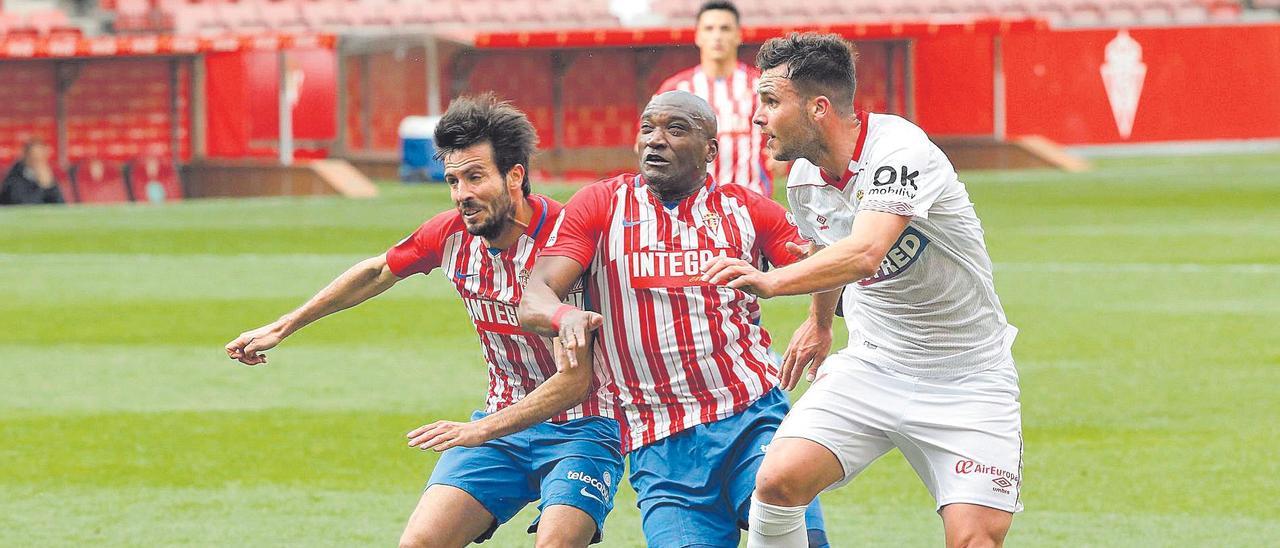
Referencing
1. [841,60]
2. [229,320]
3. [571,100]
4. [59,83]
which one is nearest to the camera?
[841,60]

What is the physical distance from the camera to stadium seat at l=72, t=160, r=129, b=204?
1058 inches

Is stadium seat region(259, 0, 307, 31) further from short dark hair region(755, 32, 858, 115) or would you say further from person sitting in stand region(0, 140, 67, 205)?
short dark hair region(755, 32, 858, 115)

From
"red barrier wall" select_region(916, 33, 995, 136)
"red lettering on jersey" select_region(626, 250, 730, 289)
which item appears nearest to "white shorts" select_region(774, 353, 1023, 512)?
"red lettering on jersey" select_region(626, 250, 730, 289)

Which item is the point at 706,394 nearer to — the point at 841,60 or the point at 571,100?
the point at 841,60

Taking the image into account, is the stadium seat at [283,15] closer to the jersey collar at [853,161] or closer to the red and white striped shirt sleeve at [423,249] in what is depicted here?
the red and white striped shirt sleeve at [423,249]

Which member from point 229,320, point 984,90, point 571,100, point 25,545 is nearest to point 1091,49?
point 984,90

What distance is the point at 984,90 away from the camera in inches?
1350

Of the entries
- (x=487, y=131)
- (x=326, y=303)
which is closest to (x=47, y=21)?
(x=326, y=303)

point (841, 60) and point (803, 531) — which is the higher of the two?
point (841, 60)

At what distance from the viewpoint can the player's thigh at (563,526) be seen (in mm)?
5078

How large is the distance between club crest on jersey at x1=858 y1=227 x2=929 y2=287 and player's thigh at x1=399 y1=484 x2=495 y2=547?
3.98ft

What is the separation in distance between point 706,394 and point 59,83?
2367cm

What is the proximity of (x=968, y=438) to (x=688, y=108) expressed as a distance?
1110 millimetres

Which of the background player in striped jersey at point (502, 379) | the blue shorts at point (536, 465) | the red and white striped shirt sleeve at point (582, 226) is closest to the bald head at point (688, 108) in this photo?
the red and white striped shirt sleeve at point (582, 226)
